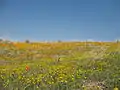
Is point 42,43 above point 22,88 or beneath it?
above

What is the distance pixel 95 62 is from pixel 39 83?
14.5 feet

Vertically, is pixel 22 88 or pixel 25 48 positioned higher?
pixel 25 48

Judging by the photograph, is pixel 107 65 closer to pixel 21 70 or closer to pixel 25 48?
pixel 21 70

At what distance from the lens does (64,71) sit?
1566cm

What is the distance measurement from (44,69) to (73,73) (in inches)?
71.6

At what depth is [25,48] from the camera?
27.4m

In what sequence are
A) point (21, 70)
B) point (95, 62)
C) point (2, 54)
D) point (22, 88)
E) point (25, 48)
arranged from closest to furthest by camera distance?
1. point (22, 88)
2. point (21, 70)
3. point (95, 62)
4. point (2, 54)
5. point (25, 48)

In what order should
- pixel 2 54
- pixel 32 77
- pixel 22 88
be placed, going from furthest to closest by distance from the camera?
1. pixel 2 54
2. pixel 32 77
3. pixel 22 88

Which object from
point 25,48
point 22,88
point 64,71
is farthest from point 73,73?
point 25,48

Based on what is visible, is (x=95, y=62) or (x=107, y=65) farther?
(x=95, y=62)

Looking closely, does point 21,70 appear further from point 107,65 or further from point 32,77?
point 107,65

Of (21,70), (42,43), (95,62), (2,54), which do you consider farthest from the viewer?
(42,43)

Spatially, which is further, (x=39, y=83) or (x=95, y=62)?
(x=95, y=62)

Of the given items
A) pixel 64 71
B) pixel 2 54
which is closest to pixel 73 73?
pixel 64 71
